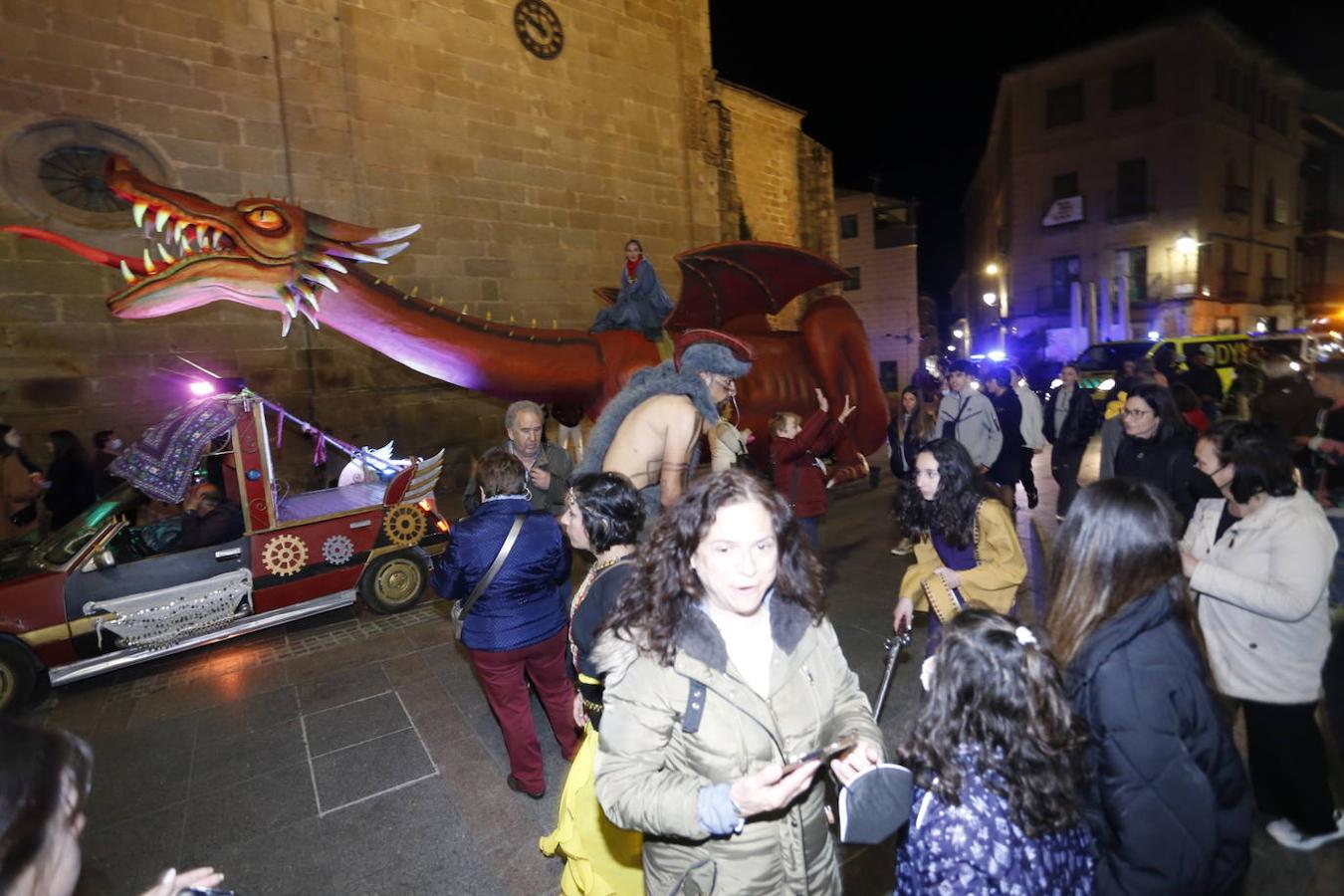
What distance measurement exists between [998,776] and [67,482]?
8700mm

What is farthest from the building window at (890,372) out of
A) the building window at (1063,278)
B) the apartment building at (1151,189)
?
the building window at (1063,278)

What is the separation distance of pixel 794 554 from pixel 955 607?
1.47m

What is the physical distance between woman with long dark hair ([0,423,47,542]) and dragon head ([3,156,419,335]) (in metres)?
3.85

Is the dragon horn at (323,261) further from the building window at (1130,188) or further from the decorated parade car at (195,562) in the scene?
the building window at (1130,188)

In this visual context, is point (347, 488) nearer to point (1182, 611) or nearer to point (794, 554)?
point (794, 554)

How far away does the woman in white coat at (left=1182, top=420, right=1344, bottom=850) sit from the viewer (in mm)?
2170

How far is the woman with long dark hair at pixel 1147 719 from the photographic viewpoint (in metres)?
1.39

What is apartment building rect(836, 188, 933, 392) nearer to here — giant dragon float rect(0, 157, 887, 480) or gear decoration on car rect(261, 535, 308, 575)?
giant dragon float rect(0, 157, 887, 480)

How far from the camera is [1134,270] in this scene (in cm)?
2386

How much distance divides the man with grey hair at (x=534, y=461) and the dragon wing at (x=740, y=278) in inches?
92.0

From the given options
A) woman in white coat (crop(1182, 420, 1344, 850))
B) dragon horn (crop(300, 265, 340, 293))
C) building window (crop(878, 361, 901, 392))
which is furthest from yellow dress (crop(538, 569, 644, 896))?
building window (crop(878, 361, 901, 392))

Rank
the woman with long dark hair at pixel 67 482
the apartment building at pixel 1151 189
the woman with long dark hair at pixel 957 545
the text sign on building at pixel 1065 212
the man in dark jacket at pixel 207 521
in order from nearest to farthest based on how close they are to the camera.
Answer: the woman with long dark hair at pixel 957 545, the man in dark jacket at pixel 207 521, the woman with long dark hair at pixel 67 482, the apartment building at pixel 1151 189, the text sign on building at pixel 1065 212

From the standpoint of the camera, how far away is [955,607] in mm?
2785

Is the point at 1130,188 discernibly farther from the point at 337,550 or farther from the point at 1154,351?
the point at 337,550
